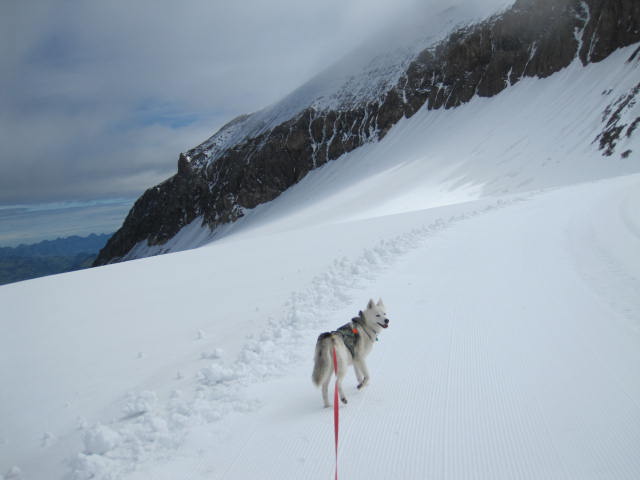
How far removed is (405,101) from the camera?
313 feet

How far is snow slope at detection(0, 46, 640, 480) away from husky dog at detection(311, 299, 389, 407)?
1.14ft

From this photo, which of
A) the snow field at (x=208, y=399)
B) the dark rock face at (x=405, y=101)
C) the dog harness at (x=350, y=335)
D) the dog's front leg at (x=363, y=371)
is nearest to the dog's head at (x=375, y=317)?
the dog harness at (x=350, y=335)

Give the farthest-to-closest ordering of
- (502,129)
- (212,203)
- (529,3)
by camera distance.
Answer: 1. (212,203)
2. (529,3)
3. (502,129)

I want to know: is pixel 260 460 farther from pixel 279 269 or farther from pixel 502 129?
pixel 502 129

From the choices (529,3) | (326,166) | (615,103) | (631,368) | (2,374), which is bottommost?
(631,368)

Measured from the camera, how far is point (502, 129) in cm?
6631

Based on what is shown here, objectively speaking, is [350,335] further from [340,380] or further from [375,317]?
[340,380]

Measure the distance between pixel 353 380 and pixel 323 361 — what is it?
116 cm

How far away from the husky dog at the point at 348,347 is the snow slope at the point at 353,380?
1.14 feet

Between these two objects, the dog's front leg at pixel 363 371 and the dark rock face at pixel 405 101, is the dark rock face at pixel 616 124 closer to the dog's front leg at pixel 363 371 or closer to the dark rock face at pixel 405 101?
the dark rock face at pixel 405 101

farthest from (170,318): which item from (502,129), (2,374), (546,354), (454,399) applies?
(502,129)

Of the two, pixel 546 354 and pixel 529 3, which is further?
pixel 529 3

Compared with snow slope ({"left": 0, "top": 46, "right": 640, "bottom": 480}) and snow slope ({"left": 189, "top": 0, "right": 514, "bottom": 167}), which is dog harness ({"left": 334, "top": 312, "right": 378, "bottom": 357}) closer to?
snow slope ({"left": 0, "top": 46, "right": 640, "bottom": 480})

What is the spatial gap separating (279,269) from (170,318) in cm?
451
